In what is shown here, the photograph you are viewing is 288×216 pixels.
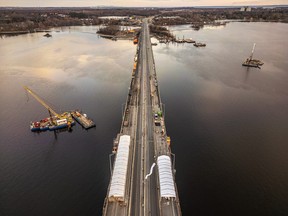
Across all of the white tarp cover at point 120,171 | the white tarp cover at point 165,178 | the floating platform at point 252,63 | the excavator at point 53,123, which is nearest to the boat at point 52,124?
the excavator at point 53,123

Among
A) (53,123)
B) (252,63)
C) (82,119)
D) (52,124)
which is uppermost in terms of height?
(252,63)

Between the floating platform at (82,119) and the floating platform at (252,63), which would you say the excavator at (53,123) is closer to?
the floating platform at (82,119)

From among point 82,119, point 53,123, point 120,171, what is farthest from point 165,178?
point 53,123

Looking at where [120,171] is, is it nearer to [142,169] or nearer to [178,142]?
[142,169]

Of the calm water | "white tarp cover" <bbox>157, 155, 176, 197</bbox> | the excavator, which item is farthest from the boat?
"white tarp cover" <bbox>157, 155, 176, 197</bbox>

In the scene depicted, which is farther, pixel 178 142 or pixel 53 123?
pixel 53 123

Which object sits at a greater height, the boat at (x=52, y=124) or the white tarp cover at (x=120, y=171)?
the white tarp cover at (x=120, y=171)

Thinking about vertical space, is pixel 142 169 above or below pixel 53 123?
above
